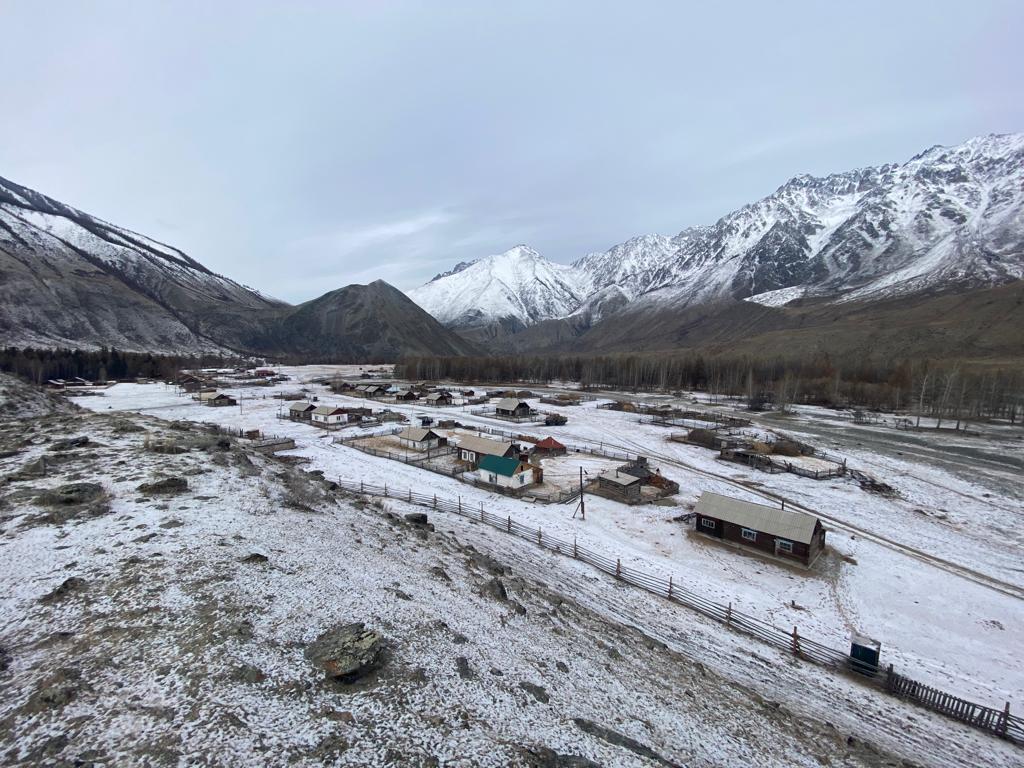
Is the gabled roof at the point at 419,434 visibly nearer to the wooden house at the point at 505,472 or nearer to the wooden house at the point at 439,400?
the wooden house at the point at 505,472

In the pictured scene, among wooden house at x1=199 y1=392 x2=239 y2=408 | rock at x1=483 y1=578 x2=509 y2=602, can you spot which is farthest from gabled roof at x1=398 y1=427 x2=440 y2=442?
wooden house at x1=199 y1=392 x2=239 y2=408

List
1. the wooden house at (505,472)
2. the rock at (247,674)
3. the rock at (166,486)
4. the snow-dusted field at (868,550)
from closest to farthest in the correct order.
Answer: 1. the rock at (247,674)
2. the snow-dusted field at (868,550)
3. the rock at (166,486)
4. the wooden house at (505,472)

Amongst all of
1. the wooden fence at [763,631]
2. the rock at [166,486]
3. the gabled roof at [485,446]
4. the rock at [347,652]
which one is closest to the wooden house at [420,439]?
the gabled roof at [485,446]

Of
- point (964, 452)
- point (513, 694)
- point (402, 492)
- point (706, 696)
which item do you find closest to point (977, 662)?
point (706, 696)

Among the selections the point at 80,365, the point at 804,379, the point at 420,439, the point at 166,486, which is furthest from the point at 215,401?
the point at 804,379

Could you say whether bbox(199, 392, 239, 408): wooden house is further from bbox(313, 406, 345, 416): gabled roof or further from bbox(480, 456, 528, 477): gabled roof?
bbox(480, 456, 528, 477): gabled roof

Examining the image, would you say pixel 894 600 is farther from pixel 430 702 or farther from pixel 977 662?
pixel 430 702

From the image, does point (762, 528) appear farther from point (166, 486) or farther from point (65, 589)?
point (166, 486)
